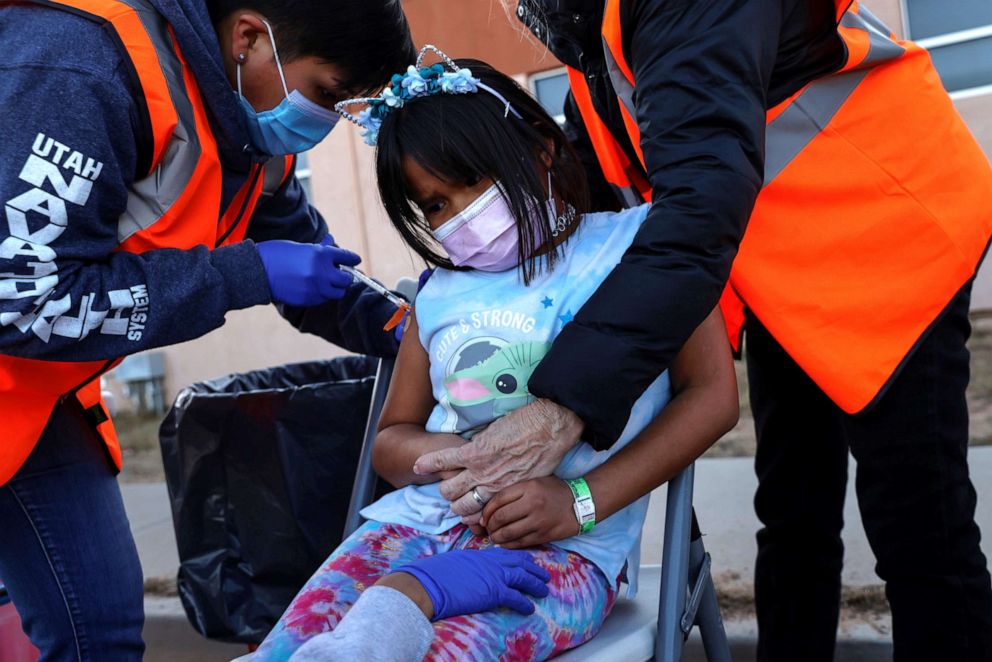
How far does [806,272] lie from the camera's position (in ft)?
5.43

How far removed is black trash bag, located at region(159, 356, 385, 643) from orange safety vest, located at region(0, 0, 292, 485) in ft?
1.40

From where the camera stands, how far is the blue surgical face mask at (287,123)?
73.5 inches

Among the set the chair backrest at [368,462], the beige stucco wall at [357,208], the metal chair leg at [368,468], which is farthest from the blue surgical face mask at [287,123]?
the beige stucco wall at [357,208]

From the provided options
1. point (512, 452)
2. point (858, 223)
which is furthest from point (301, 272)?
point (858, 223)

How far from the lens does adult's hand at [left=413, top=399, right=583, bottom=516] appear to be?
55.5 inches

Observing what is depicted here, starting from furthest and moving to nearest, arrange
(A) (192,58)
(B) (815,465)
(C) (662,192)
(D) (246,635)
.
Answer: (D) (246,635) → (B) (815,465) → (A) (192,58) → (C) (662,192)

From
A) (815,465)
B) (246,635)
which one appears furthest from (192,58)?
(815,465)

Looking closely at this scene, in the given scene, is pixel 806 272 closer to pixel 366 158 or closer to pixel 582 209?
pixel 582 209

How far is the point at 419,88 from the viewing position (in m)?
1.69

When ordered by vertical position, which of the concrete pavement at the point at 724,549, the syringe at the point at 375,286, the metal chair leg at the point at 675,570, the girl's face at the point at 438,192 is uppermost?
the girl's face at the point at 438,192

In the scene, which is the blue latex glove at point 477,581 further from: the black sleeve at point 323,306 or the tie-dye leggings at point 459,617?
the black sleeve at point 323,306

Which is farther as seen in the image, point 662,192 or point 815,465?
point 815,465

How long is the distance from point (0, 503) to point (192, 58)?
2.68ft

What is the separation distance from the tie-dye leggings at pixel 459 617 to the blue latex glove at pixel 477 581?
0.02 meters
